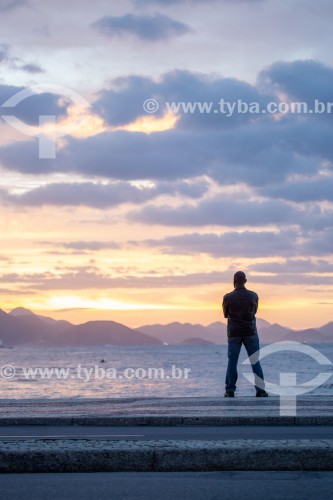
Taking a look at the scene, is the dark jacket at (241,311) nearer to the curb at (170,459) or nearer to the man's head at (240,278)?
the man's head at (240,278)

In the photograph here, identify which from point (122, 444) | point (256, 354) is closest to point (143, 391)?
point (256, 354)

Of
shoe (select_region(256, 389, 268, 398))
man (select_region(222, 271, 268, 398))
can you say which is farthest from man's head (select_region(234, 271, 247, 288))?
shoe (select_region(256, 389, 268, 398))

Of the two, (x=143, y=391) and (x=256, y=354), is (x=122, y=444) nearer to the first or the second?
(x=256, y=354)

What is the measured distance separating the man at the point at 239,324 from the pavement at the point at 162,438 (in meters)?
0.63

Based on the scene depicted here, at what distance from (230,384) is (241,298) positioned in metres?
1.34

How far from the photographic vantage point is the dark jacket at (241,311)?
13773mm


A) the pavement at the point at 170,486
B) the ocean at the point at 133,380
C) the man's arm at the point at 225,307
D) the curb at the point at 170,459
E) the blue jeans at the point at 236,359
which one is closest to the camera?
the pavement at the point at 170,486

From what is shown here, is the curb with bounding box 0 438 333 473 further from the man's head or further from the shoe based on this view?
the man's head

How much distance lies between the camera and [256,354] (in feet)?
45.5

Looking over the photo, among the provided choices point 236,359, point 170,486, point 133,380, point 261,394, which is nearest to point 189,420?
point 236,359

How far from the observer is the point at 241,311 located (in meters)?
13.8

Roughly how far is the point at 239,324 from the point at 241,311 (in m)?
0.22

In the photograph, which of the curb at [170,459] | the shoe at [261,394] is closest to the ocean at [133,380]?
the shoe at [261,394]

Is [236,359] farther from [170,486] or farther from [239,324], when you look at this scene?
[170,486]
